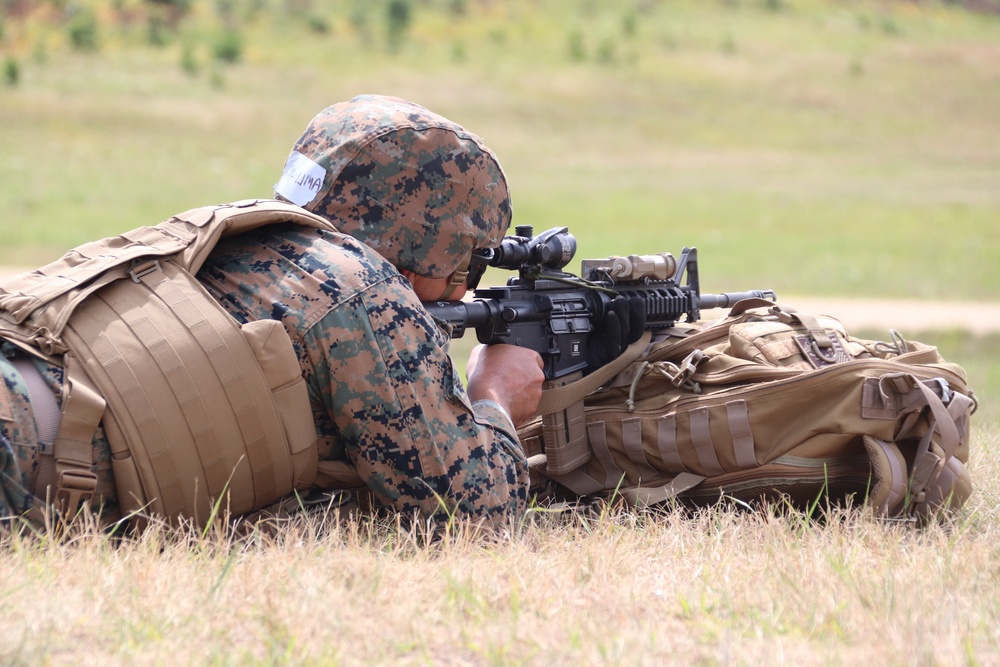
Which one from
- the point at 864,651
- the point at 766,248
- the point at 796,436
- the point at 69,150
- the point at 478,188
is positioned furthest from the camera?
the point at 69,150

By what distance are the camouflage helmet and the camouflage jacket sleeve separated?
0.26 m

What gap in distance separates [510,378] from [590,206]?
20082 mm

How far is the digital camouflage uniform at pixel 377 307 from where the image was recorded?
116 inches

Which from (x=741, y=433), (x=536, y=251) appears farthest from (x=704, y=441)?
(x=536, y=251)

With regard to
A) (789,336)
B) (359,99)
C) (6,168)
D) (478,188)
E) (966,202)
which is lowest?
(966,202)

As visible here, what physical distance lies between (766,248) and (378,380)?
57.3 ft

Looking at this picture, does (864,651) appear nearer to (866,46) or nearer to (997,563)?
(997,563)

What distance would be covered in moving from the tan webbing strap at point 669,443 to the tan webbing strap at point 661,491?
0.13 feet

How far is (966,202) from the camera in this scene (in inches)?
978

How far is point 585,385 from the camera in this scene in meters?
4.04

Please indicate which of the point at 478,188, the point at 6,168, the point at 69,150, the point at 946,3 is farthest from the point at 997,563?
the point at 946,3

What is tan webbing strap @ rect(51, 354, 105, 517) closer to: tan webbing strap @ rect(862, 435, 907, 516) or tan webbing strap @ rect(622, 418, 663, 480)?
tan webbing strap @ rect(622, 418, 663, 480)

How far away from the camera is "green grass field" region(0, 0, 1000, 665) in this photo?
7.80 ft

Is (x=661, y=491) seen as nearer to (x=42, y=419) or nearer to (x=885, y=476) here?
(x=885, y=476)
